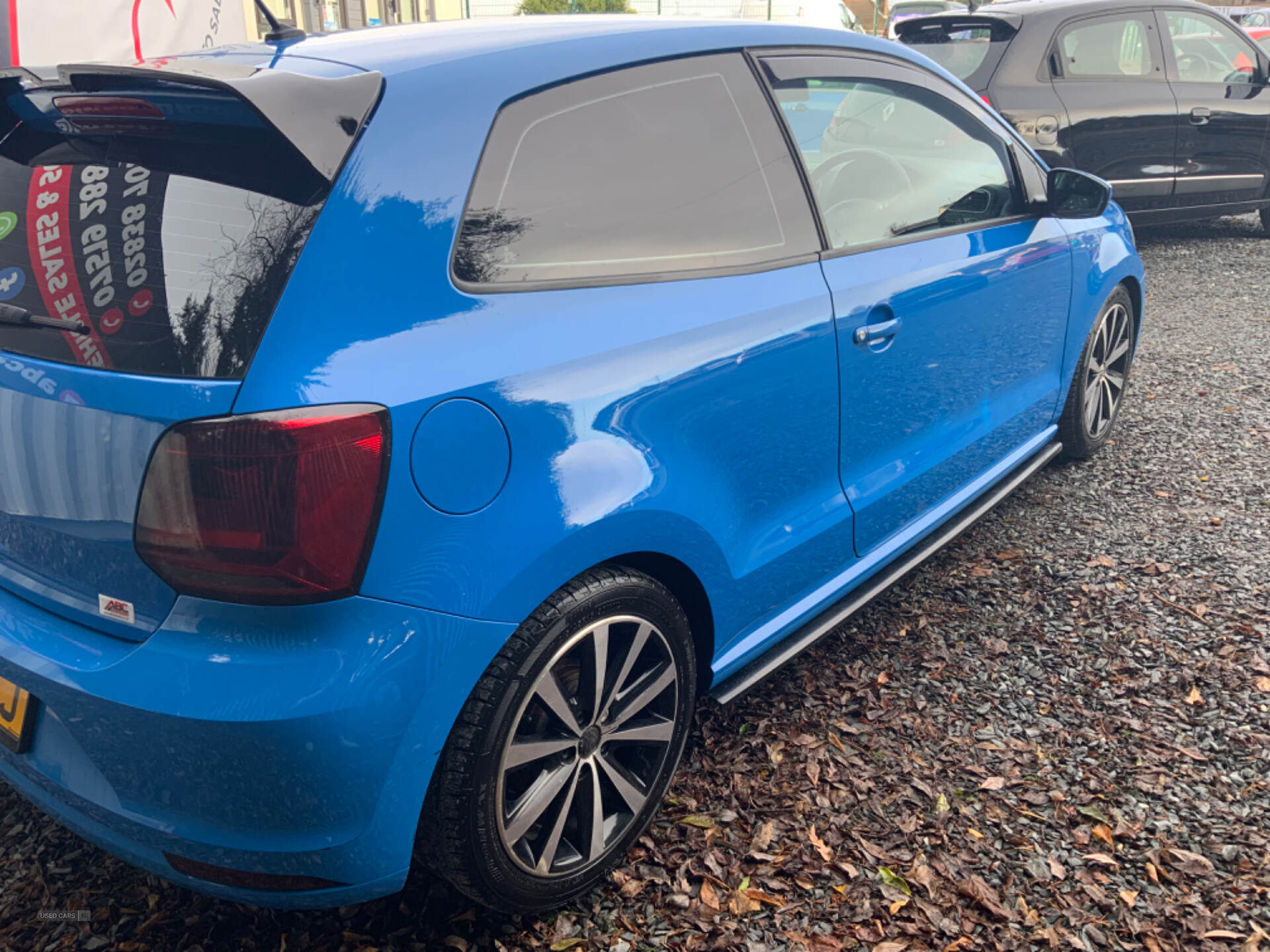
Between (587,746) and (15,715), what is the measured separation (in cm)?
107

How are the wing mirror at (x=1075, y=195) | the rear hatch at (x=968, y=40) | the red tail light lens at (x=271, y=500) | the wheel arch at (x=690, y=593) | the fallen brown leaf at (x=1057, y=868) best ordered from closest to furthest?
the red tail light lens at (x=271, y=500)
the wheel arch at (x=690, y=593)
the fallen brown leaf at (x=1057, y=868)
the wing mirror at (x=1075, y=195)
the rear hatch at (x=968, y=40)

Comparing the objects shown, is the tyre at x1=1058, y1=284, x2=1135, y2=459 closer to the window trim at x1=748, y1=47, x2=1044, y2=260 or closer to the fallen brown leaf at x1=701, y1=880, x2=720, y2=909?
the window trim at x1=748, y1=47, x2=1044, y2=260

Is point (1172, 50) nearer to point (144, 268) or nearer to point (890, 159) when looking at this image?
point (890, 159)

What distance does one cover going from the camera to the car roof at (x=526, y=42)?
2.05m

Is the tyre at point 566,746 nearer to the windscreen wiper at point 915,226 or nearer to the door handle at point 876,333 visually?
the door handle at point 876,333

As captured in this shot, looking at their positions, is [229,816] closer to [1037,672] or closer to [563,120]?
[563,120]

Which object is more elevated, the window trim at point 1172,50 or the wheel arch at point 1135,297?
the window trim at point 1172,50

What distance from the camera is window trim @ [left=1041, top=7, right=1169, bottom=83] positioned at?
24.9 ft

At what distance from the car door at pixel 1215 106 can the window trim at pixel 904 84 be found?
544cm

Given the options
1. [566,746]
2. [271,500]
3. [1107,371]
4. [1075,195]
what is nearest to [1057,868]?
[566,746]

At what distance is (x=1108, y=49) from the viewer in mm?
7852

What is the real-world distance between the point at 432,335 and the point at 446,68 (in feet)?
1.80

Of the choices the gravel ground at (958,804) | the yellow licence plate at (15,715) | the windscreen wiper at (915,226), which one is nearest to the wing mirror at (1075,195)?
the windscreen wiper at (915,226)

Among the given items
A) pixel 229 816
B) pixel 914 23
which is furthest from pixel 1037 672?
pixel 914 23
